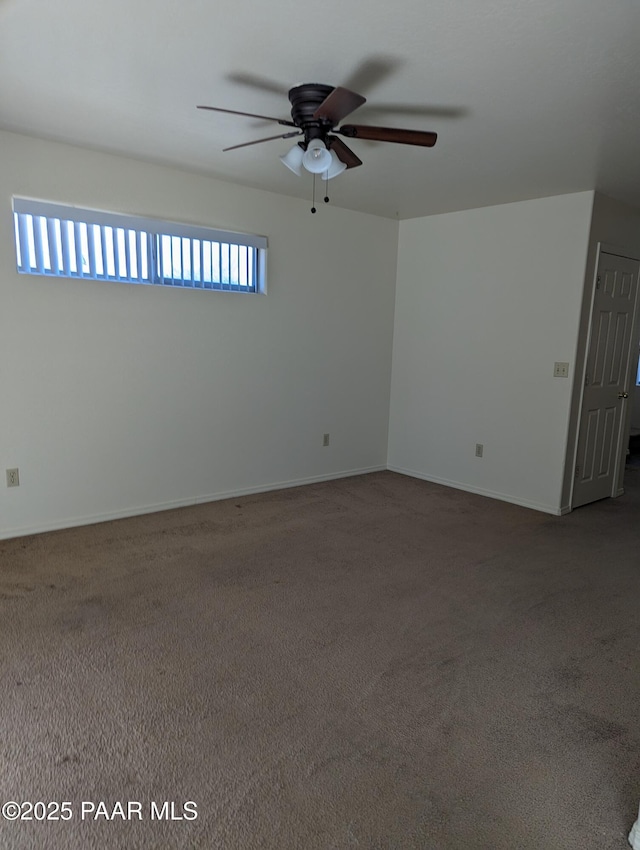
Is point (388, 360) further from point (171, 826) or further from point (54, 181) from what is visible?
point (171, 826)

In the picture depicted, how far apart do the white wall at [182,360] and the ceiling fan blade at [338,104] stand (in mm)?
1864

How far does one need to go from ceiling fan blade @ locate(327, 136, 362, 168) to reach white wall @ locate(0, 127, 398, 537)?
1.63 metres

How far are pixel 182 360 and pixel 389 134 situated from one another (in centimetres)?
225

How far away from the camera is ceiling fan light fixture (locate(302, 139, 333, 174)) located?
238 cm

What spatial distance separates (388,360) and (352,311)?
2.19ft

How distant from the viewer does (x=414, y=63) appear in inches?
83.3

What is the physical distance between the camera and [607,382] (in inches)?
174

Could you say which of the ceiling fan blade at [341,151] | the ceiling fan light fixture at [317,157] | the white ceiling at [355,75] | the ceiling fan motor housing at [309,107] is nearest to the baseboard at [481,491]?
the white ceiling at [355,75]

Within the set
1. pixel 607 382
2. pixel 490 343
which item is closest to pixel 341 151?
pixel 490 343

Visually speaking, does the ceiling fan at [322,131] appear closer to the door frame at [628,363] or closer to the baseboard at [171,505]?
the door frame at [628,363]

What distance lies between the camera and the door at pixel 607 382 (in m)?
4.18

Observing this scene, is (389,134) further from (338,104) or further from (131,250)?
(131,250)

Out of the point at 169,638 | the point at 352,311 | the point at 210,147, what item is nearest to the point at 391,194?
the point at 352,311

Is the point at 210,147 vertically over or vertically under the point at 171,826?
over
